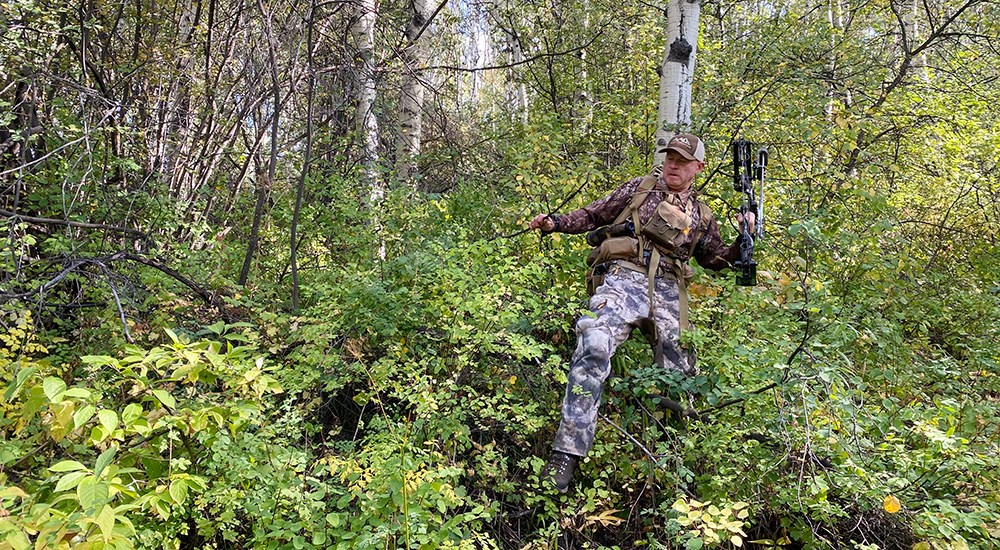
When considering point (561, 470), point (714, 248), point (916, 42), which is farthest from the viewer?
point (916, 42)

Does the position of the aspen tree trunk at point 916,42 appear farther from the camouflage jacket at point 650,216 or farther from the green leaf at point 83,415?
the green leaf at point 83,415

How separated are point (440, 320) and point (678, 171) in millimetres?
1983

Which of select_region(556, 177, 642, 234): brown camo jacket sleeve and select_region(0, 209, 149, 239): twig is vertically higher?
select_region(556, 177, 642, 234): brown camo jacket sleeve

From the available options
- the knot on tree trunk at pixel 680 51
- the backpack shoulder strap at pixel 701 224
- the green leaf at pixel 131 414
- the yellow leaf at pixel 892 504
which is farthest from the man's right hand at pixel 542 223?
the green leaf at pixel 131 414

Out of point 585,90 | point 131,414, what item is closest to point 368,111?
point 585,90

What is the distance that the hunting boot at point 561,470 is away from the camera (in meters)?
3.34

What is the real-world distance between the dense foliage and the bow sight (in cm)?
20

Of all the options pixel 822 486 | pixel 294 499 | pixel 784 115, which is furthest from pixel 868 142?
pixel 294 499

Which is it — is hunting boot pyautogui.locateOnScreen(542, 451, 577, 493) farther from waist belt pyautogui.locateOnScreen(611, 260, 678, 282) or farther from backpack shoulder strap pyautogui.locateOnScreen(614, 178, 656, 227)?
backpack shoulder strap pyautogui.locateOnScreen(614, 178, 656, 227)

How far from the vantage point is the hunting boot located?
3336mm

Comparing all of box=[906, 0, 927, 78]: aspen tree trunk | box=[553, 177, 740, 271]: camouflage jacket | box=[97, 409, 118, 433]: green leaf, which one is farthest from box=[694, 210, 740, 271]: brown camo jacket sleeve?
box=[906, 0, 927, 78]: aspen tree trunk

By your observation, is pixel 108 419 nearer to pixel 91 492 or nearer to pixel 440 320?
pixel 91 492

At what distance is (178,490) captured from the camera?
7.29ft

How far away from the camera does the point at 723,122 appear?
581 cm
